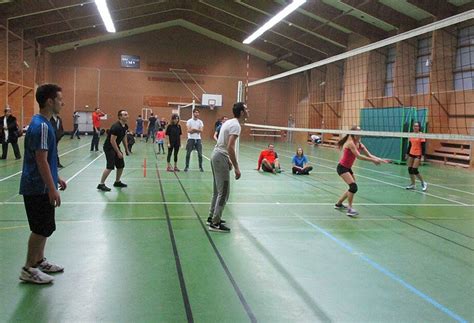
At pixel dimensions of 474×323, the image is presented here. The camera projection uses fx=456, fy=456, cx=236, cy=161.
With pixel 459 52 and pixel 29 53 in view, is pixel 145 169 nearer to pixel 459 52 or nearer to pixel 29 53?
pixel 459 52

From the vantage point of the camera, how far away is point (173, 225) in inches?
253

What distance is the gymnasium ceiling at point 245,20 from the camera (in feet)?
67.5

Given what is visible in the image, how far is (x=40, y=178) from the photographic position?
3820 mm

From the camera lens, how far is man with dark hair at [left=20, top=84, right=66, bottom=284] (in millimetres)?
3736

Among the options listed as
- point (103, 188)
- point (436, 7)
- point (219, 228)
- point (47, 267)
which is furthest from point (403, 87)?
point (47, 267)

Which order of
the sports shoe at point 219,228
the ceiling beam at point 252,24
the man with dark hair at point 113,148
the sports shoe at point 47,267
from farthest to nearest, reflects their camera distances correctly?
1. the ceiling beam at point 252,24
2. the man with dark hair at point 113,148
3. the sports shoe at point 219,228
4. the sports shoe at point 47,267

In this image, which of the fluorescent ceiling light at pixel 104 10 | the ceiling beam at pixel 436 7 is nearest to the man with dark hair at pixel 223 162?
the fluorescent ceiling light at pixel 104 10

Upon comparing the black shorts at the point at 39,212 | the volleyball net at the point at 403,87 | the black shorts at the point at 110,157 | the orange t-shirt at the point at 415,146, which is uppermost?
the volleyball net at the point at 403,87

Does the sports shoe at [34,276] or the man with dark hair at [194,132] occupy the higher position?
the man with dark hair at [194,132]

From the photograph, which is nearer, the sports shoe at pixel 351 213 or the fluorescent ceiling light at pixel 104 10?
the sports shoe at pixel 351 213

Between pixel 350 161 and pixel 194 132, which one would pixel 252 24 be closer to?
pixel 194 132

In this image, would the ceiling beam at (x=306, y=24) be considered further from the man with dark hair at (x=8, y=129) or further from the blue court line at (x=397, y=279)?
the blue court line at (x=397, y=279)

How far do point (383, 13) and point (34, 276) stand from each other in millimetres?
20084

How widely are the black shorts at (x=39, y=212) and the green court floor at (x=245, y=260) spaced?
52cm
